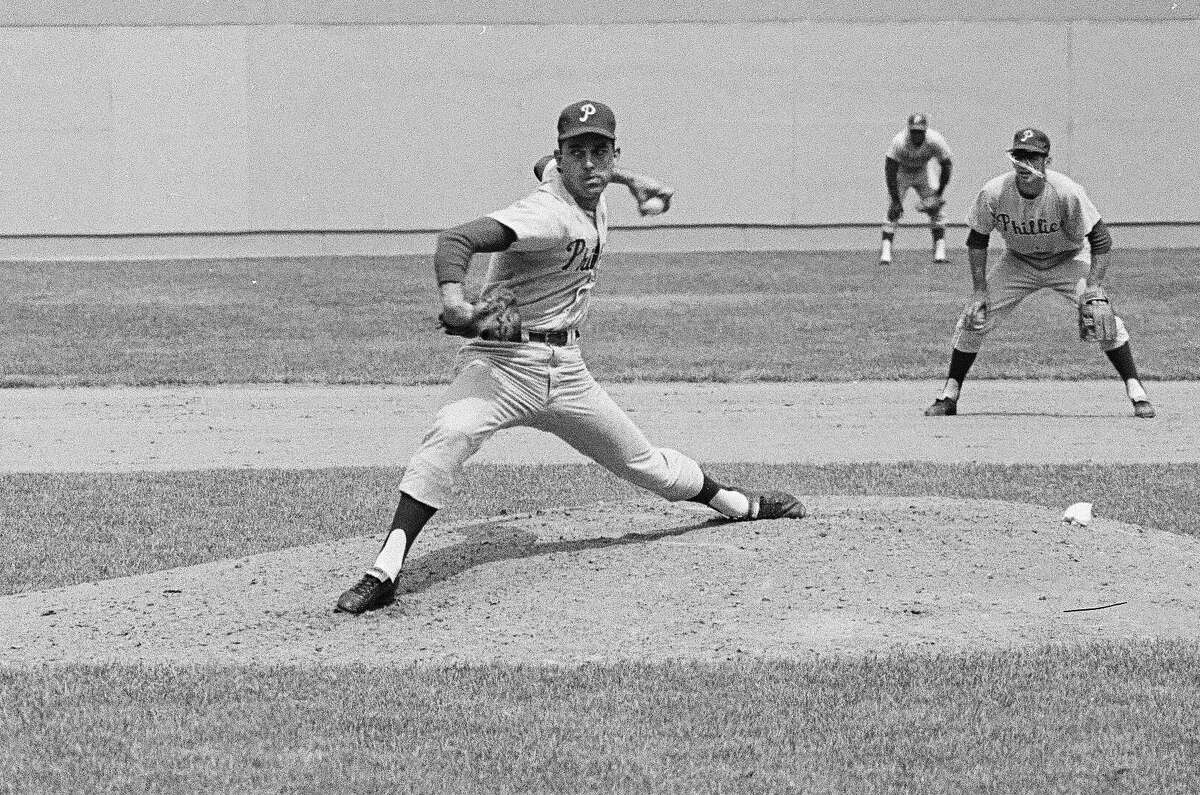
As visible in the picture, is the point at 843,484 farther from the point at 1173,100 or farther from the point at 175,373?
the point at 1173,100

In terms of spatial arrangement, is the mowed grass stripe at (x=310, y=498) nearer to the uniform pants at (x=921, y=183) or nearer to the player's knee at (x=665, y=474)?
the player's knee at (x=665, y=474)

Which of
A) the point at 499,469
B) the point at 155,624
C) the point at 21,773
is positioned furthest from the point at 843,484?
the point at 21,773

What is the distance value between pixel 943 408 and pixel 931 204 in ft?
45.8

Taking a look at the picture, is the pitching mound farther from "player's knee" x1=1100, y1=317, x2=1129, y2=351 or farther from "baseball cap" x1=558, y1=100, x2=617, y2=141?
"player's knee" x1=1100, y1=317, x2=1129, y2=351

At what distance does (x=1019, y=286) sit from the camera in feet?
39.5

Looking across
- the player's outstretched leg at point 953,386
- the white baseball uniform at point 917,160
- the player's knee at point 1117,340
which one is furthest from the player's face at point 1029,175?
the white baseball uniform at point 917,160

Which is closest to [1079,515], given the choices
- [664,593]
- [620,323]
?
[664,593]

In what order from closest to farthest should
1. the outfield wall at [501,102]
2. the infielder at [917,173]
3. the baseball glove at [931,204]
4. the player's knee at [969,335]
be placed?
the player's knee at [969,335] < the infielder at [917,173] < the baseball glove at [931,204] < the outfield wall at [501,102]

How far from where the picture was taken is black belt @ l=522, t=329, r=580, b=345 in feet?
→ 22.5

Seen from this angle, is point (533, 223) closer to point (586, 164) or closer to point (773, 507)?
point (586, 164)

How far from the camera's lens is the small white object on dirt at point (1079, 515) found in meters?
7.76

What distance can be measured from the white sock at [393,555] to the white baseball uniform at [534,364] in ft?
0.54

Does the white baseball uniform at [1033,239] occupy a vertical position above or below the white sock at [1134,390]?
above

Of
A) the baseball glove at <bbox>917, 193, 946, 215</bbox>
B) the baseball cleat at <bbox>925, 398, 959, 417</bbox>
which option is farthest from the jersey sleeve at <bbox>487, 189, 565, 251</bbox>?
the baseball glove at <bbox>917, 193, 946, 215</bbox>
